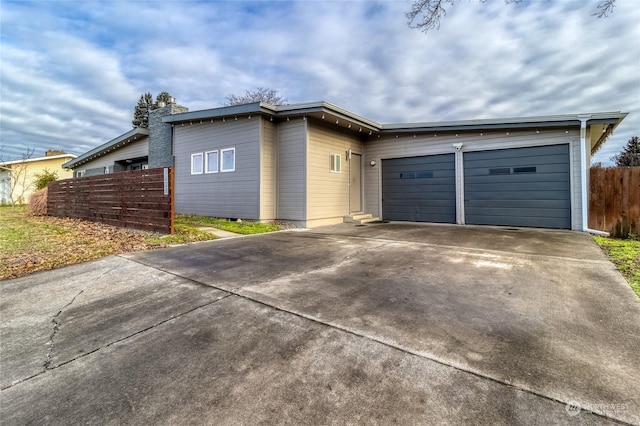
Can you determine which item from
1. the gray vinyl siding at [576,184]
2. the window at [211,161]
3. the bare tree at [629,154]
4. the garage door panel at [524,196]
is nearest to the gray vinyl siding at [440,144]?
the gray vinyl siding at [576,184]

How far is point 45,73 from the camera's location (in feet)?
49.3

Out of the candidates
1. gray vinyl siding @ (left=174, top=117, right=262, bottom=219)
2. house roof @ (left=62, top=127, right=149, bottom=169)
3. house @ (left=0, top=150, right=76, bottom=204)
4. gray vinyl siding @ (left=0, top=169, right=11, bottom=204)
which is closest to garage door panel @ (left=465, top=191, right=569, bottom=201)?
gray vinyl siding @ (left=174, top=117, right=262, bottom=219)

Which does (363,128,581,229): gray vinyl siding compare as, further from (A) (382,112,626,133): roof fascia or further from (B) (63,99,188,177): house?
(B) (63,99,188,177): house

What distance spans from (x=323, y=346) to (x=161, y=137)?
1338 cm

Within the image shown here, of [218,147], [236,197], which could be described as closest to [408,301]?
[236,197]

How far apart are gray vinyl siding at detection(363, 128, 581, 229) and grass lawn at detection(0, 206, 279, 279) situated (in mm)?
4922

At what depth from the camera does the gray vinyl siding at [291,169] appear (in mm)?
9414

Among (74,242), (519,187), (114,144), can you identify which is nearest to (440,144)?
(519,187)

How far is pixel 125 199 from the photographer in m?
8.49

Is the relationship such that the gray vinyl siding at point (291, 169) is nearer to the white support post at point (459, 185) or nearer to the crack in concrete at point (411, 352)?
the white support post at point (459, 185)

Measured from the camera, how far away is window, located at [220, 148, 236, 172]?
33.1ft

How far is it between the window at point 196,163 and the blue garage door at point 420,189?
7309 millimetres

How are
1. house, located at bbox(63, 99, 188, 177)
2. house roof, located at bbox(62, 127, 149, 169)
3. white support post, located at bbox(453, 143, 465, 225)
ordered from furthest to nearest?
house roof, located at bbox(62, 127, 149, 169) → house, located at bbox(63, 99, 188, 177) → white support post, located at bbox(453, 143, 465, 225)

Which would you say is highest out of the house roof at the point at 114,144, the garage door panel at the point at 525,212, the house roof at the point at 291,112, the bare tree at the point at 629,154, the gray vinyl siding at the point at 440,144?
the bare tree at the point at 629,154
